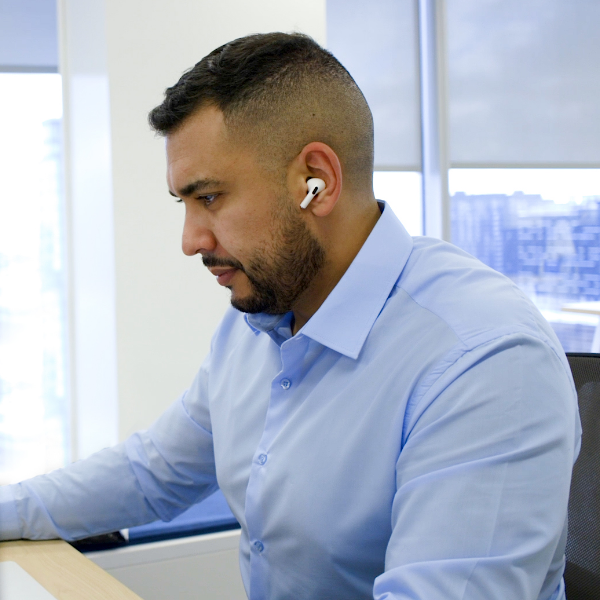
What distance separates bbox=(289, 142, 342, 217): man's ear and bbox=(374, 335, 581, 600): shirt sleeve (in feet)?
0.97

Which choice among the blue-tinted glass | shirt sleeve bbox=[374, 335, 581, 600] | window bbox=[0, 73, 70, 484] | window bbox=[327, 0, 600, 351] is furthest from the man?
the blue-tinted glass

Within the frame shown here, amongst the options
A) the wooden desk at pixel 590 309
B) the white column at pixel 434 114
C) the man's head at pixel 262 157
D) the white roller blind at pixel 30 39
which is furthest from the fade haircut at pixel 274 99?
the wooden desk at pixel 590 309

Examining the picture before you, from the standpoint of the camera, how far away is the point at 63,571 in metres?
0.95

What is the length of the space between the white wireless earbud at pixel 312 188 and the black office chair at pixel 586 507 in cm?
49

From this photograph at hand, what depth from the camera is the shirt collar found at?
88 cm

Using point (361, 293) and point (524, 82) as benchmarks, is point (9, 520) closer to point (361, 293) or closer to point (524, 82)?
point (361, 293)

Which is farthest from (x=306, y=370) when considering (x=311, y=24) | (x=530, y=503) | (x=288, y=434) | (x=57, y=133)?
(x=57, y=133)

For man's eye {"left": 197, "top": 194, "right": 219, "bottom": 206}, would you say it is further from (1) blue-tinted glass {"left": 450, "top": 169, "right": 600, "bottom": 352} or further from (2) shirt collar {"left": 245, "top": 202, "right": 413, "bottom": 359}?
(1) blue-tinted glass {"left": 450, "top": 169, "right": 600, "bottom": 352}

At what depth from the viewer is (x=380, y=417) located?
81 centimetres

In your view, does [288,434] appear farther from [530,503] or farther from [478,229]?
[478,229]

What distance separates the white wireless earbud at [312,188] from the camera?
896 mm

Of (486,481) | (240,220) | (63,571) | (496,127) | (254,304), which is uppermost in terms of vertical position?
(496,127)

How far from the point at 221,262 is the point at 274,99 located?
0.23 metres

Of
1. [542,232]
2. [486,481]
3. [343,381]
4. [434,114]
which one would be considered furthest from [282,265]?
[542,232]
